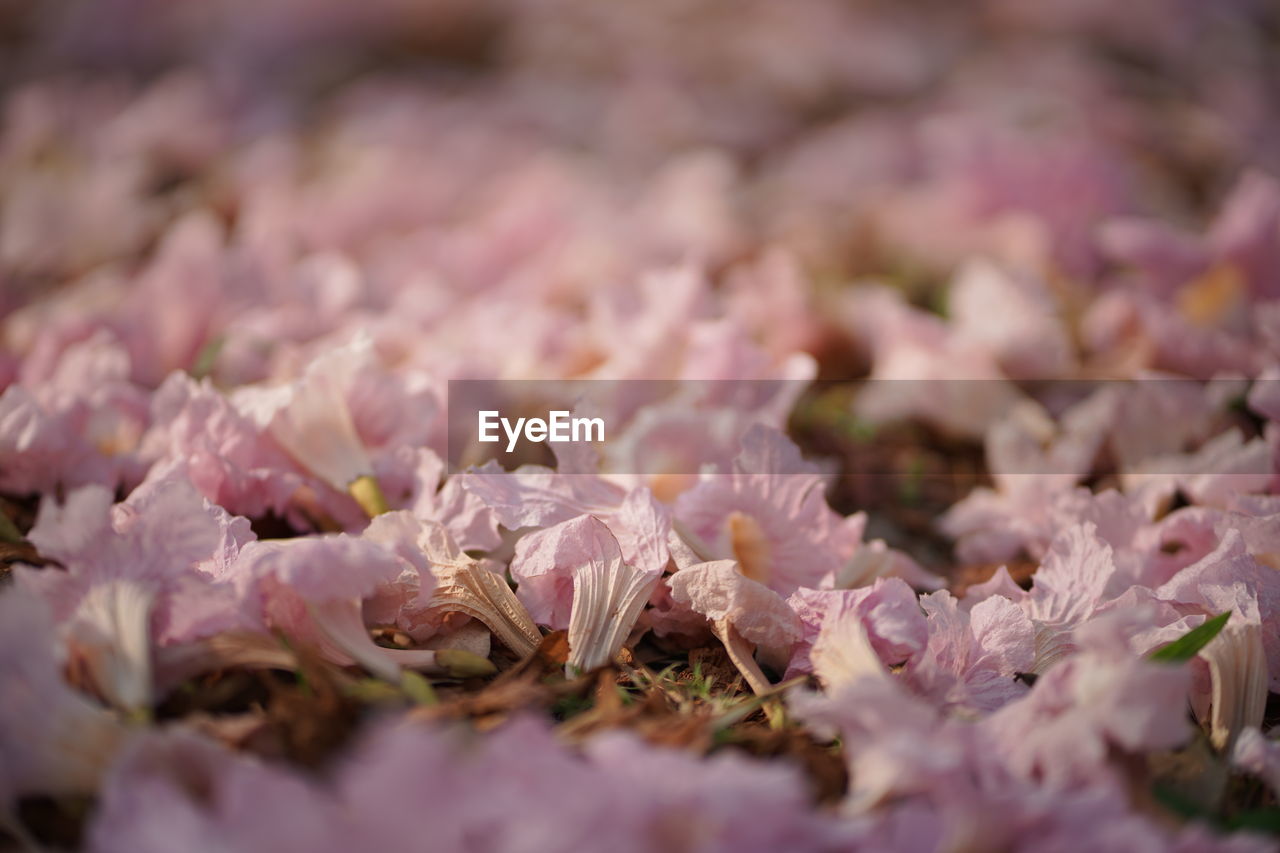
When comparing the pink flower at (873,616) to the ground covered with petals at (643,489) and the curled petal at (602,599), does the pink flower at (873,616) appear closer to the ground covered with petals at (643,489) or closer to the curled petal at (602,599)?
A: the ground covered with petals at (643,489)

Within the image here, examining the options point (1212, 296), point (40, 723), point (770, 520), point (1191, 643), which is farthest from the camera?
point (1212, 296)

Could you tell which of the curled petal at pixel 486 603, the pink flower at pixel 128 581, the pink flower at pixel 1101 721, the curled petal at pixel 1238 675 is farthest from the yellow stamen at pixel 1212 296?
the pink flower at pixel 128 581

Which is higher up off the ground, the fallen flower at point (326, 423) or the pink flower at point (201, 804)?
the fallen flower at point (326, 423)

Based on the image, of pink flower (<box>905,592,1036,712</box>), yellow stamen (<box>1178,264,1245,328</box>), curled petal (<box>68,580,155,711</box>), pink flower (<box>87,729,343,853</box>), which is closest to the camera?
pink flower (<box>87,729,343,853</box>)

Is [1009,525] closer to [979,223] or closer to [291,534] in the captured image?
[291,534]

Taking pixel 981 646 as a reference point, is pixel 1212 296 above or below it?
above

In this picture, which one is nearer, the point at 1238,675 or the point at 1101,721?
the point at 1101,721

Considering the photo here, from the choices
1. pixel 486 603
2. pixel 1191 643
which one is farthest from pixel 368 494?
pixel 1191 643

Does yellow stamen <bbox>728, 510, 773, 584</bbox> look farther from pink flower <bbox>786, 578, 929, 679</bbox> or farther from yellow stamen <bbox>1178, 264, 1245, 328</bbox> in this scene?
yellow stamen <bbox>1178, 264, 1245, 328</bbox>

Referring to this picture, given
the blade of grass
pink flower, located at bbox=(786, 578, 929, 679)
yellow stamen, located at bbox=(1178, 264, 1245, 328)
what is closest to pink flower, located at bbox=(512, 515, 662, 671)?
pink flower, located at bbox=(786, 578, 929, 679)

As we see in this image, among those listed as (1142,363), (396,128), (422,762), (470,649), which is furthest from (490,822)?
(396,128)

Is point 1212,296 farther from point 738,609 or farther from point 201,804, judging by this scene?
point 201,804
